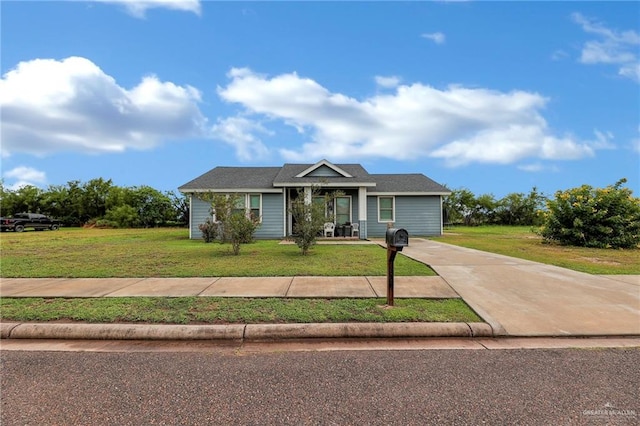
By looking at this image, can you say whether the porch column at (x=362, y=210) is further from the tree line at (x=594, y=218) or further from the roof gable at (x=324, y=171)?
the tree line at (x=594, y=218)

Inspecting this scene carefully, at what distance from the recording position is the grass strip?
172 inches

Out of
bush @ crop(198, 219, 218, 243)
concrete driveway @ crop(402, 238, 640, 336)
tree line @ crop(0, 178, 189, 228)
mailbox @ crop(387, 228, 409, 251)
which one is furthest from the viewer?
tree line @ crop(0, 178, 189, 228)

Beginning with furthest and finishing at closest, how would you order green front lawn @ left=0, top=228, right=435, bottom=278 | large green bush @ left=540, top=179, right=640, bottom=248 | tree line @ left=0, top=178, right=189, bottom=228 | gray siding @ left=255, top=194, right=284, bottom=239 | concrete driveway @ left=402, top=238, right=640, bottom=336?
1. tree line @ left=0, top=178, right=189, bottom=228
2. gray siding @ left=255, top=194, right=284, bottom=239
3. large green bush @ left=540, top=179, right=640, bottom=248
4. green front lawn @ left=0, top=228, right=435, bottom=278
5. concrete driveway @ left=402, top=238, right=640, bottom=336

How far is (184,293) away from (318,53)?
1235 cm

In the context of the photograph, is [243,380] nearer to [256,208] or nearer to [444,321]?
[444,321]

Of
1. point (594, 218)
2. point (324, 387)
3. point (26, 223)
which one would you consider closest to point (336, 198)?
point (594, 218)

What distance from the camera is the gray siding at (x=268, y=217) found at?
57.1ft

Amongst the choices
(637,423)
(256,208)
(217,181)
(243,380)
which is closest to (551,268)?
(637,423)

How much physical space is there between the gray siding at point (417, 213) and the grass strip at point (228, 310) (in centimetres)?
1422

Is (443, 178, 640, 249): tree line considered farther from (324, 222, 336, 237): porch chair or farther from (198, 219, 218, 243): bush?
(198, 219, 218, 243): bush

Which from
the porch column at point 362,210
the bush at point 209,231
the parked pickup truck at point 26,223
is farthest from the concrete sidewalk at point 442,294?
the parked pickup truck at point 26,223

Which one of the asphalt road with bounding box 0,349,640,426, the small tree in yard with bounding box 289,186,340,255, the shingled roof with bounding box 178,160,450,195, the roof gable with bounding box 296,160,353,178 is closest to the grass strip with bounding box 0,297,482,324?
the asphalt road with bounding box 0,349,640,426

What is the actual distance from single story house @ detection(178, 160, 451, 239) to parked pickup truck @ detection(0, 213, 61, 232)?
64.2ft

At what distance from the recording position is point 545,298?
18.1ft
